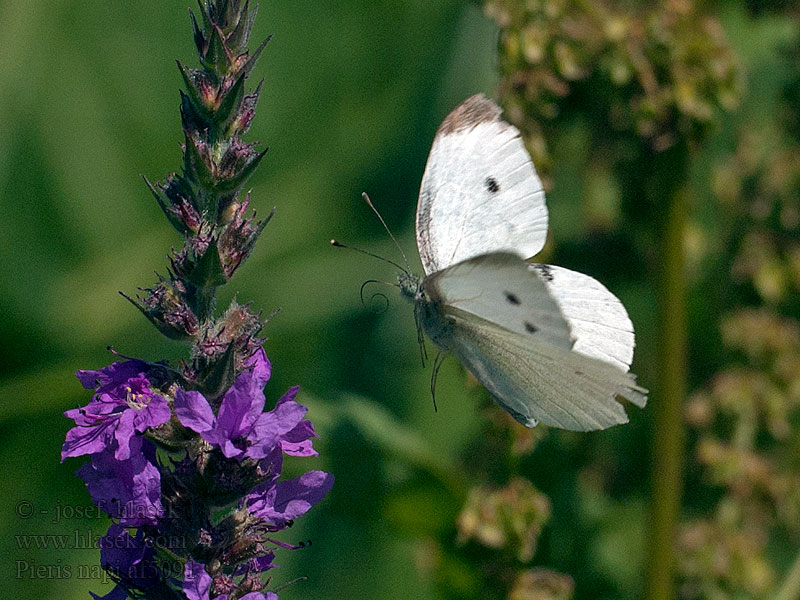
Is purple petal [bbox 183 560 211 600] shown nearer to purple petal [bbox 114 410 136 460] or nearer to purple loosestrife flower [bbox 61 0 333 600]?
purple loosestrife flower [bbox 61 0 333 600]

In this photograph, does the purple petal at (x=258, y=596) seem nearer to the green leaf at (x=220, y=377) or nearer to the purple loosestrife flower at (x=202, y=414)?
the purple loosestrife flower at (x=202, y=414)

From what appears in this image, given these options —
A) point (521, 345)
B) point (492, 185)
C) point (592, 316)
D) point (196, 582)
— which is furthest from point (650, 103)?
point (196, 582)

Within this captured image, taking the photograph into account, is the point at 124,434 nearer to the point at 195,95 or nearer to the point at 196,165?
the point at 196,165

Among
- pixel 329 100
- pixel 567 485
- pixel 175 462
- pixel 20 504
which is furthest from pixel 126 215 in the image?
pixel 175 462

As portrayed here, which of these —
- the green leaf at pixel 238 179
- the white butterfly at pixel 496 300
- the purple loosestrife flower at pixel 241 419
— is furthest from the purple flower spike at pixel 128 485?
the white butterfly at pixel 496 300

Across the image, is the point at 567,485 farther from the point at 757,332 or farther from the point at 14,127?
the point at 14,127

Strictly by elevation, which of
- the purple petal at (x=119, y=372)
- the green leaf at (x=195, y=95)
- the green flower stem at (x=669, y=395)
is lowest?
the green flower stem at (x=669, y=395)

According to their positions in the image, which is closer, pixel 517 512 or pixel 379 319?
pixel 517 512

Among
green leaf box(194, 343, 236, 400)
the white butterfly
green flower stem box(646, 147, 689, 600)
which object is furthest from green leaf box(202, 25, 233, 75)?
green flower stem box(646, 147, 689, 600)
